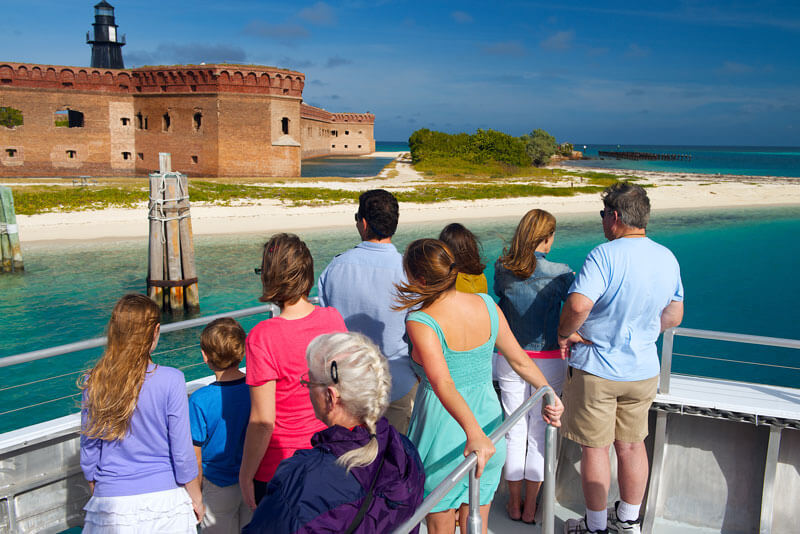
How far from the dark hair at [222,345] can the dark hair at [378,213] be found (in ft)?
3.04

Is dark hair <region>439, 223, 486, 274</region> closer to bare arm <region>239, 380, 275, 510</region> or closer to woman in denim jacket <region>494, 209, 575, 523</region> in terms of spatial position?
woman in denim jacket <region>494, 209, 575, 523</region>

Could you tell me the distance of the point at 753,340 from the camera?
3.38 meters

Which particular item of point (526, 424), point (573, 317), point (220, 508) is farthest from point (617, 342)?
point (220, 508)

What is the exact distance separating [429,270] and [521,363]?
0.64 m

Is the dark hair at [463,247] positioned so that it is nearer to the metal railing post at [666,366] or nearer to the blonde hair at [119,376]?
the metal railing post at [666,366]

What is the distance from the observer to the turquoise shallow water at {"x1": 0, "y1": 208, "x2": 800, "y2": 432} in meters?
10.4

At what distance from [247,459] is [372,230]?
54.1 inches

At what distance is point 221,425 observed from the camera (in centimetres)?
270

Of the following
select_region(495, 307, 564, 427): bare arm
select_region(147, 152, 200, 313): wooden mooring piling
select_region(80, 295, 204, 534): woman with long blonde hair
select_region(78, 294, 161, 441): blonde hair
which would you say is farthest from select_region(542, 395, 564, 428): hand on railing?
select_region(147, 152, 200, 313): wooden mooring piling

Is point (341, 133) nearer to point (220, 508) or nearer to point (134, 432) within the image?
point (220, 508)

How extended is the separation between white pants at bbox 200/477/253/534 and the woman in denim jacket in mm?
1479

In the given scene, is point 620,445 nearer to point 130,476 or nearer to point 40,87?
point 130,476

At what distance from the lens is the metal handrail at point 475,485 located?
1783 millimetres

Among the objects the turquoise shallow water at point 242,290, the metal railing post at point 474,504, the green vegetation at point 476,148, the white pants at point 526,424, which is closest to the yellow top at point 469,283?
the white pants at point 526,424
